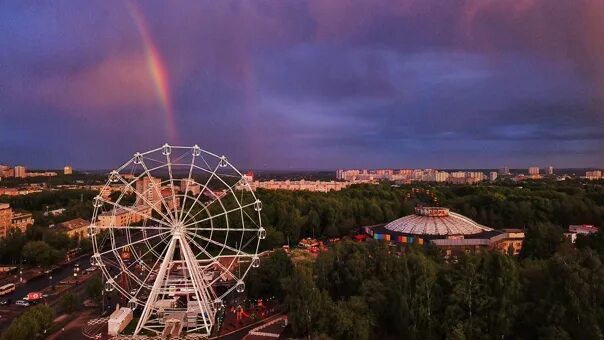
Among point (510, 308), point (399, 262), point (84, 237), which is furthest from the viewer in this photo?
point (84, 237)

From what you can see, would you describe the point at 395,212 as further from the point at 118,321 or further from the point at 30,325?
the point at 30,325

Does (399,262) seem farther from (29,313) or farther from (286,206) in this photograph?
(286,206)

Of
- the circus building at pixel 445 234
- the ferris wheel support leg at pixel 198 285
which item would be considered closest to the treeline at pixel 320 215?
the circus building at pixel 445 234

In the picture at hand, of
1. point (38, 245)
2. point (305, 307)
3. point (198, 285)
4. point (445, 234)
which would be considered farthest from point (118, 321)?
point (445, 234)

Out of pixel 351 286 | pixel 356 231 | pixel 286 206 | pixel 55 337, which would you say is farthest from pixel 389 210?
pixel 55 337

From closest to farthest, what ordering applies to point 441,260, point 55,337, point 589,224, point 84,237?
point 55,337 → point 441,260 → point 589,224 → point 84,237

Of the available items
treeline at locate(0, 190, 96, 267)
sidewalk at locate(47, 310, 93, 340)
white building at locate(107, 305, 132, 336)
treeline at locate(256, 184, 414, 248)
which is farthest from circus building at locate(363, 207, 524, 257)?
treeline at locate(0, 190, 96, 267)

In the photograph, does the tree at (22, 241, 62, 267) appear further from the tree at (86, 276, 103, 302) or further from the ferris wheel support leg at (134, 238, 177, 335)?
the ferris wheel support leg at (134, 238, 177, 335)
